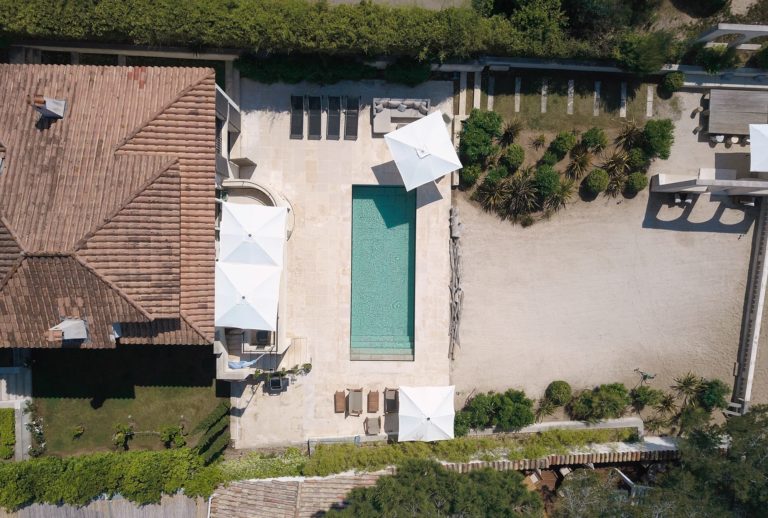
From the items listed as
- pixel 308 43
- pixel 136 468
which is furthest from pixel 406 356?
pixel 308 43

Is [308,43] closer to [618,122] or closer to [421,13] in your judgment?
[421,13]

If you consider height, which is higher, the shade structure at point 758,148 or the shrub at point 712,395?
the shade structure at point 758,148

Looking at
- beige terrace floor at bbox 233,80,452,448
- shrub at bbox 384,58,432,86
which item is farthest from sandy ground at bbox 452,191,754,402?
shrub at bbox 384,58,432,86

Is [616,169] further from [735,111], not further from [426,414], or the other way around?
[426,414]

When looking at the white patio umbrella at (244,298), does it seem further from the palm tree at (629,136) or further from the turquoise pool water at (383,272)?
the palm tree at (629,136)

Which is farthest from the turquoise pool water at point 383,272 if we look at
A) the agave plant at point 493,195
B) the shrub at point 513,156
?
the shrub at point 513,156

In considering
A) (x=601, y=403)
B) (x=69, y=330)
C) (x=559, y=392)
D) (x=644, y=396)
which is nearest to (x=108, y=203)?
(x=69, y=330)
